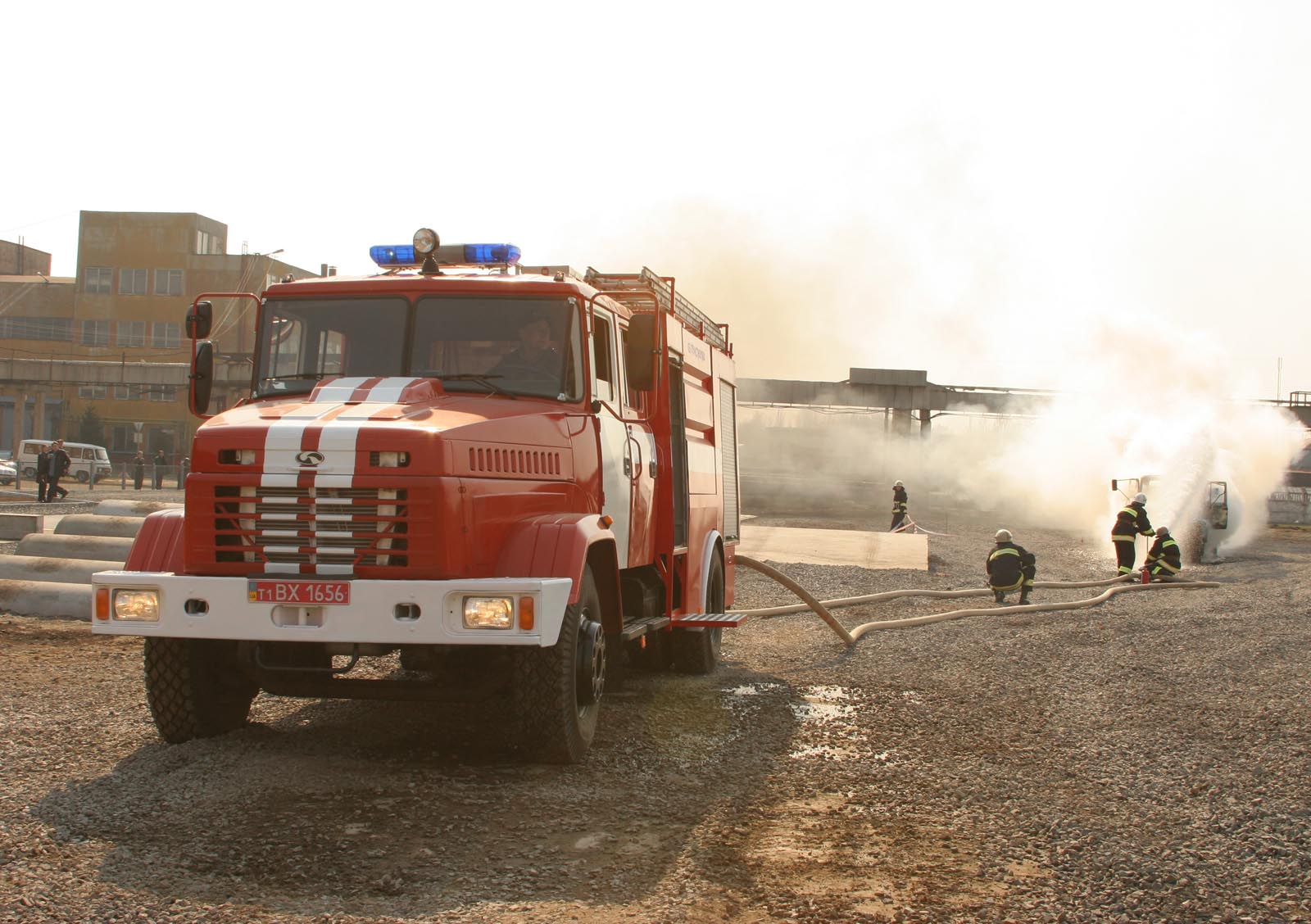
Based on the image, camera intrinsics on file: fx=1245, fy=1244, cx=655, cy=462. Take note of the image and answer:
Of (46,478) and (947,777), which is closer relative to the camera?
(947,777)

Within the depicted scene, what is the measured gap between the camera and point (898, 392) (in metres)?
61.0

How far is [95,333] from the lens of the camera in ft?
254

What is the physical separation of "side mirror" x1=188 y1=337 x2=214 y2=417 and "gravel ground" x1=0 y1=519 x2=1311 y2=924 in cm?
203

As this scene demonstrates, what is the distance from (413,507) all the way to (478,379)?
4.39 feet

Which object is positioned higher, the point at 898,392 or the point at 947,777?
the point at 898,392

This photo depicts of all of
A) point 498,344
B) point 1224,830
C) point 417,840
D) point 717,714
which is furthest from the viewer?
point 717,714

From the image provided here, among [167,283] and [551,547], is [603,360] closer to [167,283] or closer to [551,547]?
[551,547]

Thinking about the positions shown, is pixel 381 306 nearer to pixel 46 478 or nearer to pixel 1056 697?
pixel 1056 697

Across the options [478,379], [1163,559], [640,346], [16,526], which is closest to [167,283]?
[16,526]

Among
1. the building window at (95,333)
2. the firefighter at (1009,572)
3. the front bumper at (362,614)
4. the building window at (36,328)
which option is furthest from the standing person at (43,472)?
the building window at (36,328)

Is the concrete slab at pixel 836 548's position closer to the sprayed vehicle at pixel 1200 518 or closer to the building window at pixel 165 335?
the sprayed vehicle at pixel 1200 518

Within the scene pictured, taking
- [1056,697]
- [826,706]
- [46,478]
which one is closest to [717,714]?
[826,706]

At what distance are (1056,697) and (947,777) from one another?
316 cm

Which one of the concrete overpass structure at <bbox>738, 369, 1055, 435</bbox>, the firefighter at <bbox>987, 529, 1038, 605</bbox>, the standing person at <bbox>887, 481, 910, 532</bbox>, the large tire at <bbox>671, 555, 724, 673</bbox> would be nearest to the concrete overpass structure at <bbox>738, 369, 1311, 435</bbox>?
the concrete overpass structure at <bbox>738, 369, 1055, 435</bbox>
